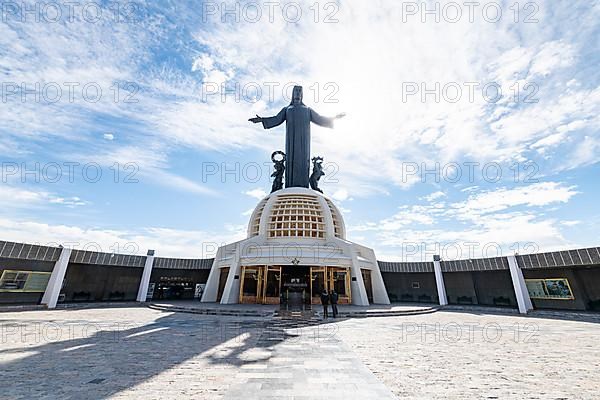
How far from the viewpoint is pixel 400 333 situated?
35.1 feet

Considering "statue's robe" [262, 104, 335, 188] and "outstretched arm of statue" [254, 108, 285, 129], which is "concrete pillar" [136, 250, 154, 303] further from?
"outstretched arm of statue" [254, 108, 285, 129]

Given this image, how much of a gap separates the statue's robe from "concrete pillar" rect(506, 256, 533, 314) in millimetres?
20928

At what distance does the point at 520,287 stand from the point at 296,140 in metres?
25.9

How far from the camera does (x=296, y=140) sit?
34719mm

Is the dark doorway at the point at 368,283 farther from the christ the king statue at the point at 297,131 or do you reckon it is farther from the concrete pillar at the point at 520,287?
the christ the king statue at the point at 297,131

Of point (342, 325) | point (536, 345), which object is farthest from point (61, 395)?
point (536, 345)

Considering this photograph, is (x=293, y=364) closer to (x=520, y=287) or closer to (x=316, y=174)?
(x=520, y=287)

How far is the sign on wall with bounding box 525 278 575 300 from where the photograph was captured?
19.3m

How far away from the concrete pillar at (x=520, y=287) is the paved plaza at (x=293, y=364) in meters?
9.48

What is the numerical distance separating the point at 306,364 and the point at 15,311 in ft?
70.0

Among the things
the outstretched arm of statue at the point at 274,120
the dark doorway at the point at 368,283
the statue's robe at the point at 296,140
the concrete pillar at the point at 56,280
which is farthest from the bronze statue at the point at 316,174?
the concrete pillar at the point at 56,280

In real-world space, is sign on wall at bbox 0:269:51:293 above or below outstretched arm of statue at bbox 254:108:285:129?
below

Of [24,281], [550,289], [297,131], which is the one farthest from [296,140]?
[24,281]

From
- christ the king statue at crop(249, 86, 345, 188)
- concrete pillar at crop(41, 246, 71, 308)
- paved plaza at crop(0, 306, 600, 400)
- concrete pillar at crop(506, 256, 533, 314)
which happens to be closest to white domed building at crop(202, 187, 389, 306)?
concrete pillar at crop(506, 256, 533, 314)
